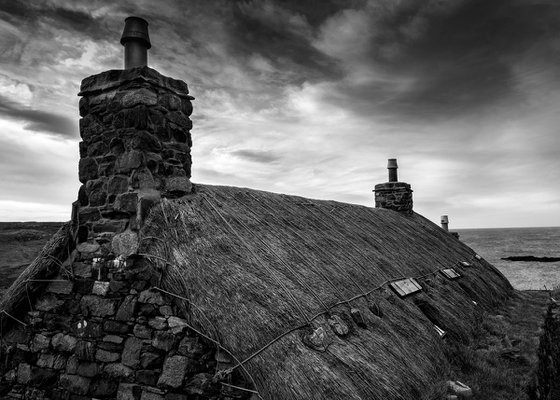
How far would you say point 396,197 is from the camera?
1453cm

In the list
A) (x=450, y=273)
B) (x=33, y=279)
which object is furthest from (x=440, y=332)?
(x=33, y=279)

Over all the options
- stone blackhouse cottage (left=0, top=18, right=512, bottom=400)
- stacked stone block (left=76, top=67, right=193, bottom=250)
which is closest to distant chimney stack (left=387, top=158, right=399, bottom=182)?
stone blackhouse cottage (left=0, top=18, right=512, bottom=400)

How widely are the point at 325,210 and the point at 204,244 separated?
15.5ft

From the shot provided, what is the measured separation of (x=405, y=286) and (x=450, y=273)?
3662mm

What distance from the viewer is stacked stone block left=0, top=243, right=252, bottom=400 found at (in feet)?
13.2

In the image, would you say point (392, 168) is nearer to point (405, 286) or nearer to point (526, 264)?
point (405, 286)

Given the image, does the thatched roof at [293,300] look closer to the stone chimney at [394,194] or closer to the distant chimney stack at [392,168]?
the stone chimney at [394,194]

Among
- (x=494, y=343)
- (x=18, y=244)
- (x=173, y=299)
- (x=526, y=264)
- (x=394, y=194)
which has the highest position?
(x=394, y=194)

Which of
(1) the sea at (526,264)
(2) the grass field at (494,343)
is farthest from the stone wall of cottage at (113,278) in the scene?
(1) the sea at (526,264)

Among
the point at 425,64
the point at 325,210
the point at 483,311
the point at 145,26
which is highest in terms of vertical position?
the point at 425,64

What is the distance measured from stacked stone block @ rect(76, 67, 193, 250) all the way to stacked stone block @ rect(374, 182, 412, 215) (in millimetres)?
10644

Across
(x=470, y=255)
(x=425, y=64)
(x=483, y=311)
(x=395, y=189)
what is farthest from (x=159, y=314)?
(x=470, y=255)

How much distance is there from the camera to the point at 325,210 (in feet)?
29.9

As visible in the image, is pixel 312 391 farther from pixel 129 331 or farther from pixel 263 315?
pixel 129 331
